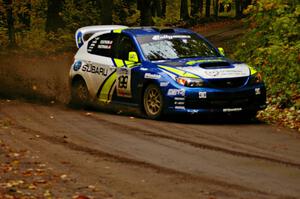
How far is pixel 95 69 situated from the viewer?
1655cm

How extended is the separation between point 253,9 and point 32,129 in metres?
7.92

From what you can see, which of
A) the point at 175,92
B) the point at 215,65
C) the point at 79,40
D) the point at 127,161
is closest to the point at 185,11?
the point at 79,40

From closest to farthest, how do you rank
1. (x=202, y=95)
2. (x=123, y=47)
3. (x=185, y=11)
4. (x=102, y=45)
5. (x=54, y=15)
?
(x=202, y=95) → (x=123, y=47) → (x=102, y=45) → (x=54, y=15) → (x=185, y=11)

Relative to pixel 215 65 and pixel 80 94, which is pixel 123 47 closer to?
pixel 80 94

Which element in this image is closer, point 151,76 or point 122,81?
point 151,76

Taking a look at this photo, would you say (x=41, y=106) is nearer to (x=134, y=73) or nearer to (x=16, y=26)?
(x=134, y=73)

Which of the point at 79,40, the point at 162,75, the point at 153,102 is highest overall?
the point at 79,40

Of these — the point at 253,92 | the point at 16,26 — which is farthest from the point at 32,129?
the point at 16,26

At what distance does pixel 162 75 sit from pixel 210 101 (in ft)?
3.39

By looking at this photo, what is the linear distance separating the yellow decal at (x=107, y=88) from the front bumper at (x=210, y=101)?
1.88 metres

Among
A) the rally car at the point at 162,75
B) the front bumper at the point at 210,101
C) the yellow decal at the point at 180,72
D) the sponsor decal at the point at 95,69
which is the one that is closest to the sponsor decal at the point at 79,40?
the rally car at the point at 162,75

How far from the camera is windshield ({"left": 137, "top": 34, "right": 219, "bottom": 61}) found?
50.5 ft

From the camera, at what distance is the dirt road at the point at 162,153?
8.36 metres

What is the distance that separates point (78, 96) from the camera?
17391 mm
